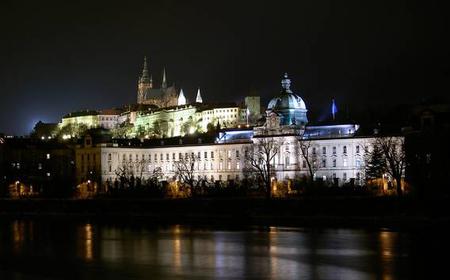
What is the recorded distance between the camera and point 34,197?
106812 mm

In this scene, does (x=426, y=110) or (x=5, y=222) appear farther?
(x=426, y=110)

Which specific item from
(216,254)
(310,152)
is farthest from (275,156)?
(216,254)

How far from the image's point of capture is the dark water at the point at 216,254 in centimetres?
4475

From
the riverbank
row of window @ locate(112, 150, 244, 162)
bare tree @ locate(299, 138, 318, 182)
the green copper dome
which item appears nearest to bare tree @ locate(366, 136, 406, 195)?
the riverbank

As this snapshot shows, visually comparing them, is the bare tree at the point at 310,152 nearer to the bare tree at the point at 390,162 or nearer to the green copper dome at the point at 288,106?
the green copper dome at the point at 288,106

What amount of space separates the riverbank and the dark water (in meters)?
6.35

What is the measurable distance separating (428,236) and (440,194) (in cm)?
1537

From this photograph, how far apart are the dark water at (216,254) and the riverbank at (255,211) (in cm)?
635

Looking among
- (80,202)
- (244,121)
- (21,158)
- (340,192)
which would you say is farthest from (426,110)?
(244,121)

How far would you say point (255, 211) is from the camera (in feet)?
270

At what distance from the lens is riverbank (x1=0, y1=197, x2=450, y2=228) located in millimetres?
70688

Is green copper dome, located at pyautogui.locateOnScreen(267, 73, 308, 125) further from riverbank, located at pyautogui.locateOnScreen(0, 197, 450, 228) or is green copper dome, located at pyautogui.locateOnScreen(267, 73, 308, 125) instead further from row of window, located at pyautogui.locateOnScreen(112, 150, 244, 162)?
riverbank, located at pyautogui.locateOnScreen(0, 197, 450, 228)

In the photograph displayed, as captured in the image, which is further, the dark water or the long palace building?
the long palace building

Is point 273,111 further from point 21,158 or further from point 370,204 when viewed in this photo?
point 370,204
